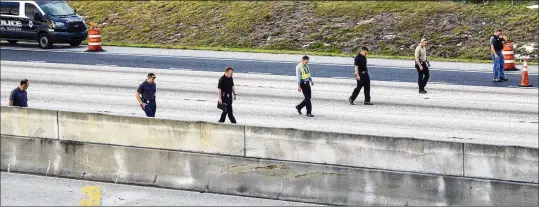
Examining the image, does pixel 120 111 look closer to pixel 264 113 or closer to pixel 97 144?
pixel 264 113

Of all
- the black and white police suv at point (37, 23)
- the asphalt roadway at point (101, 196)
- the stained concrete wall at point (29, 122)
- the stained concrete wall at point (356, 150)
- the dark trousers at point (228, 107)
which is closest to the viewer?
the stained concrete wall at point (356, 150)

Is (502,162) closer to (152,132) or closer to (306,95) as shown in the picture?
(152,132)

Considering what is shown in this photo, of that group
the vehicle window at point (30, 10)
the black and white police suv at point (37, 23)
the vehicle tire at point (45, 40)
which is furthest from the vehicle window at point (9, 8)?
the vehicle tire at point (45, 40)

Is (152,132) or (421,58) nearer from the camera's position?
(152,132)

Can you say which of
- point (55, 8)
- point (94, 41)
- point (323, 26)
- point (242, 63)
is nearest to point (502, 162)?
point (242, 63)

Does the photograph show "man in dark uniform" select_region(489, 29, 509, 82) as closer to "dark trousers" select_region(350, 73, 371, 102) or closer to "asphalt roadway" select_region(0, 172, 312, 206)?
"dark trousers" select_region(350, 73, 371, 102)

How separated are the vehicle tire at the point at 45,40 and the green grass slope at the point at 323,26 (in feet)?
→ 11.9

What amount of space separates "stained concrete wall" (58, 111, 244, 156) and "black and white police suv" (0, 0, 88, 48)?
63.3 ft

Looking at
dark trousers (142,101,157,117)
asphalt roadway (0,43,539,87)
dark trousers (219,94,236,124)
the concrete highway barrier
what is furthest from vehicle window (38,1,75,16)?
the concrete highway barrier

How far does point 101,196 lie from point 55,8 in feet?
72.7

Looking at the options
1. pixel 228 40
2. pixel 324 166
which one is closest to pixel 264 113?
pixel 324 166

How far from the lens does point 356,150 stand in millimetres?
17156

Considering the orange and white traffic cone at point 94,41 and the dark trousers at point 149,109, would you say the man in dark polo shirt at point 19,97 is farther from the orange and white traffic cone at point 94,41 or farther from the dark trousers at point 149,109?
the orange and white traffic cone at point 94,41

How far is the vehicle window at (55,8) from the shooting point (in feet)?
128
